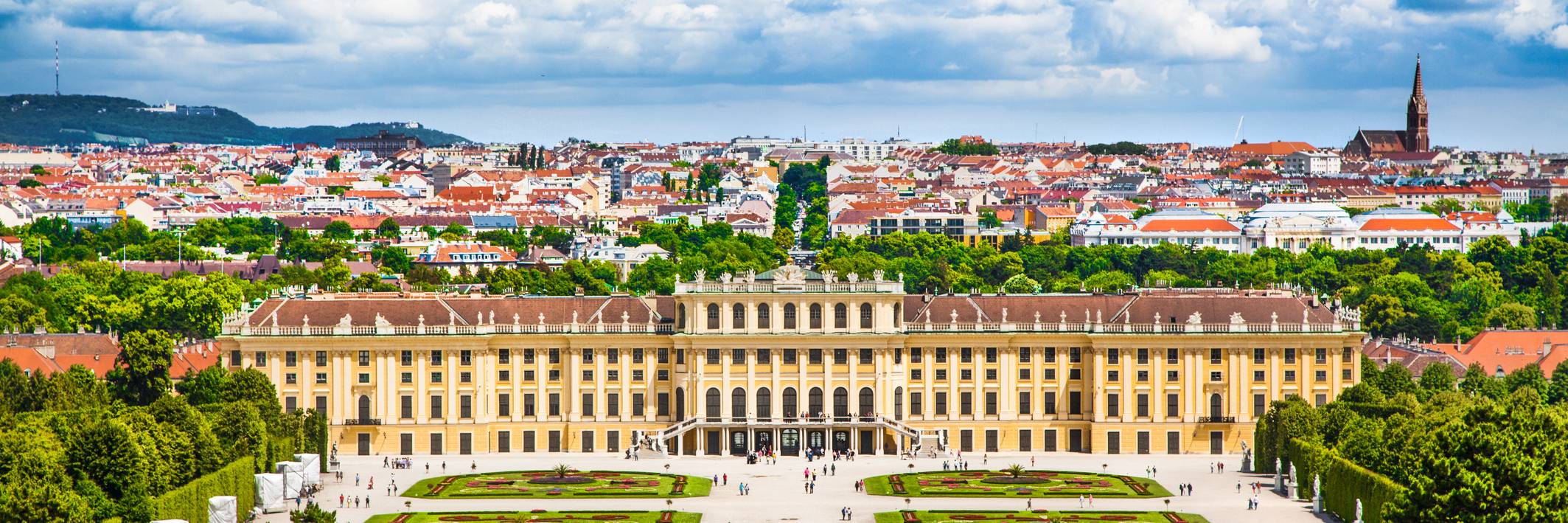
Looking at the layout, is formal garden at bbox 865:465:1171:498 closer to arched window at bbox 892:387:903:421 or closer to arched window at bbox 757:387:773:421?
arched window at bbox 892:387:903:421

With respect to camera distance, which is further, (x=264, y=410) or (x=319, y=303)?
(x=319, y=303)

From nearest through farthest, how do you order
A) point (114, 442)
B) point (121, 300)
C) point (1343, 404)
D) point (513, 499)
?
point (114, 442)
point (513, 499)
point (1343, 404)
point (121, 300)

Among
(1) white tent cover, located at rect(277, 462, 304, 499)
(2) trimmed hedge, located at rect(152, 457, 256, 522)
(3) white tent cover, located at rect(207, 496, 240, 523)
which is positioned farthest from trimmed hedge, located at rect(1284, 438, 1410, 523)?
(2) trimmed hedge, located at rect(152, 457, 256, 522)

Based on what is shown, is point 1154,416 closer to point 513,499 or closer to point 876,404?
point 876,404

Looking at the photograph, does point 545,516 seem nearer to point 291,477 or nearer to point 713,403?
point 291,477

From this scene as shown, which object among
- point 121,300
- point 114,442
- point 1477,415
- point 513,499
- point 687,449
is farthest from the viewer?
point 121,300

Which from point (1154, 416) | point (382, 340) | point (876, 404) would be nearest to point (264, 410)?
point (382, 340)

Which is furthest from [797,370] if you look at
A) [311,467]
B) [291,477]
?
[291,477]
